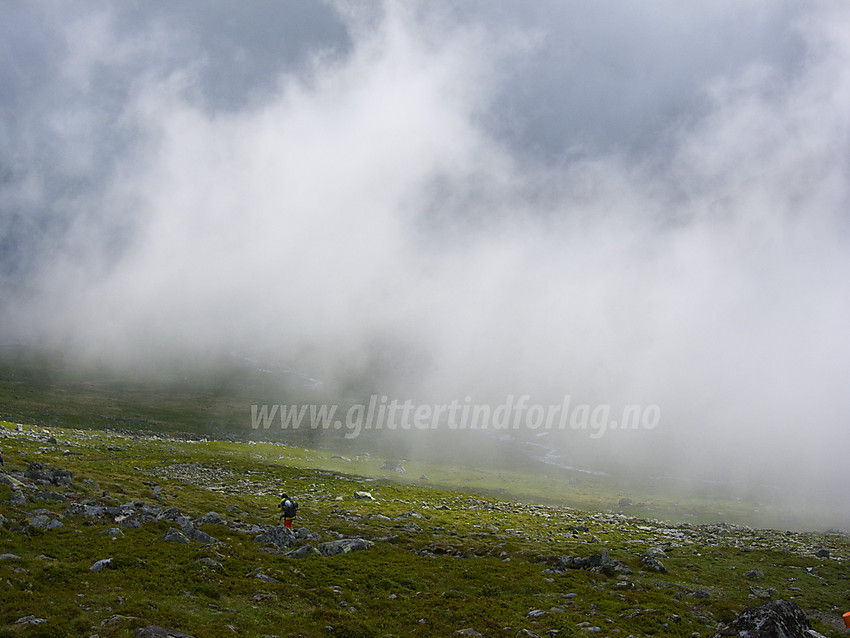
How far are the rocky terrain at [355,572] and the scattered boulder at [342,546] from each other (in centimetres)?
14

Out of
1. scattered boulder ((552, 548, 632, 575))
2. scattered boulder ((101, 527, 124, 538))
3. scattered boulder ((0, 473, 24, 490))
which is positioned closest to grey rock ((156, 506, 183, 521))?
scattered boulder ((101, 527, 124, 538))

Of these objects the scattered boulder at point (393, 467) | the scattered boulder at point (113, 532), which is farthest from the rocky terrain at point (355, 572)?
the scattered boulder at point (393, 467)

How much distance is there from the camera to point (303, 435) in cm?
15025

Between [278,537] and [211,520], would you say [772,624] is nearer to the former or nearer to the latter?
[278,537]

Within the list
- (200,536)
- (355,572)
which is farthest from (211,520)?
(355,572)

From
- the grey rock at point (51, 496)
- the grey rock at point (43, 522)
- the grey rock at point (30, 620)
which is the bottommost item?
the grey rock at point (51, 496)

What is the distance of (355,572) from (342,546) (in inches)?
175

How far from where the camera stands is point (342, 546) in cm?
2973

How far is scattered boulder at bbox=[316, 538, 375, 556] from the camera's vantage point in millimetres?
28797

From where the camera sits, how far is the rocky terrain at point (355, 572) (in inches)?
718

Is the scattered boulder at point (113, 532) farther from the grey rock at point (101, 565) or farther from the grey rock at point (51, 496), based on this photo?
the grey rock at point (51, 496)

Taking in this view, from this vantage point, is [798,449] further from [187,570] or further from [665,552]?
[187,570]

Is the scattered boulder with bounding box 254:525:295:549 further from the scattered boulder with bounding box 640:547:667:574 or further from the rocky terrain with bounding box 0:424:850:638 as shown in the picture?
the scattered boulder with bounding box 640:547:667:574

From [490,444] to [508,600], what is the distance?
464ft
